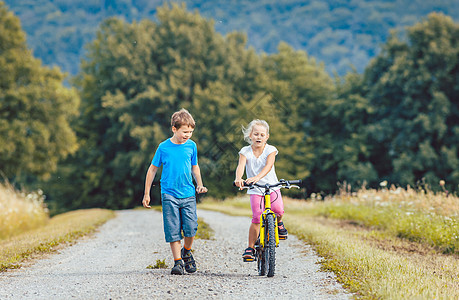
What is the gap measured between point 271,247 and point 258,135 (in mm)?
1468

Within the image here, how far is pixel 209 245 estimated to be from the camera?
7.89m

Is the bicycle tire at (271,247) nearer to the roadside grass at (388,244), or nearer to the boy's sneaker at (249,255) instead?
the boy's sneaker at (249,255)

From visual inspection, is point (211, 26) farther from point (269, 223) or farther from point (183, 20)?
point (269, 223)

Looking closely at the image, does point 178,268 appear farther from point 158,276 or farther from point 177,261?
point 158,276

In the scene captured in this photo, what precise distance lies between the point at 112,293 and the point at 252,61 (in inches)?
1225

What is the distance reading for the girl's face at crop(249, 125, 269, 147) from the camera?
19.2 feet

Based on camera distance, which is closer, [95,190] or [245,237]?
[245,237]

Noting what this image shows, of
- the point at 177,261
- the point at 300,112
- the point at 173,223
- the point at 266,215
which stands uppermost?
the point at 300,112

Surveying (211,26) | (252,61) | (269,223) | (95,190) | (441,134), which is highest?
(211,26)

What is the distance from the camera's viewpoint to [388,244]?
28.9ft

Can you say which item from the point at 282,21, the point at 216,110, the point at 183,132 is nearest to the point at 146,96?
the point at 216,110

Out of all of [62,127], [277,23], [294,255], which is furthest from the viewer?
[277,23]

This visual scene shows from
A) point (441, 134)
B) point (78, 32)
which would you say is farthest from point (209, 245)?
point (78, 32)

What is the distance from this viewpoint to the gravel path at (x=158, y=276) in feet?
15.3
